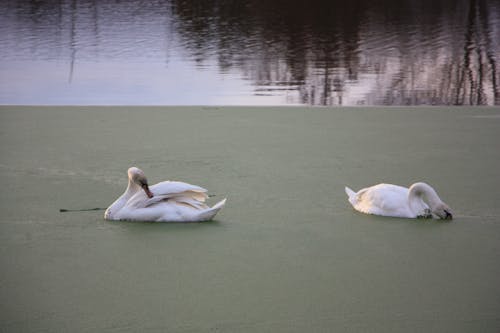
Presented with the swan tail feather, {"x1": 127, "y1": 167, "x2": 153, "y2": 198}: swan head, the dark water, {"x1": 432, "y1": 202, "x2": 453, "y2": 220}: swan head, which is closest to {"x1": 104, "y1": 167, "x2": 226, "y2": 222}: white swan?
{"x1": 127, "y1": 167, "x2": 153, "y2": 198}: swan head

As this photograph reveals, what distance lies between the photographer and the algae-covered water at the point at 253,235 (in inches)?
122

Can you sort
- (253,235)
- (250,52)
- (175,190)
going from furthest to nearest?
(250,52), (175,190), (253,235)

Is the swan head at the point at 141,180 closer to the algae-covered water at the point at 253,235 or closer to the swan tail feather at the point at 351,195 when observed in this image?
the algae-covered water at the point at 253,235

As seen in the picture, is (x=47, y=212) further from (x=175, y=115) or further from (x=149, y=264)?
(x=175, y=115)

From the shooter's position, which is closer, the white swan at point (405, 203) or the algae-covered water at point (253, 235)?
the algae-covered water at point (253, 235)

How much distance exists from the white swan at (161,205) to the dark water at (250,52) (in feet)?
12.3

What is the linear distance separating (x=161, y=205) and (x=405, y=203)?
1064mm

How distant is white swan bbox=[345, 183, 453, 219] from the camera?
4230 mm

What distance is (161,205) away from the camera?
13.8ft

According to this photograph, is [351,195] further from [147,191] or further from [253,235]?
[147,191]

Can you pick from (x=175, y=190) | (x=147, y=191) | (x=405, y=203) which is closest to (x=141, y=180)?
(x=147, y=191)

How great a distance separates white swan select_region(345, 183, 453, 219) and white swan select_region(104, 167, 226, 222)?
0.67 metres

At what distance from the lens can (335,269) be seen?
11.7ft

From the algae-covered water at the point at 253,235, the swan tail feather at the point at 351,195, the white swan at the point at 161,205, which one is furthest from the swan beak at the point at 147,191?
the swan tail feather at the point at 351,195
